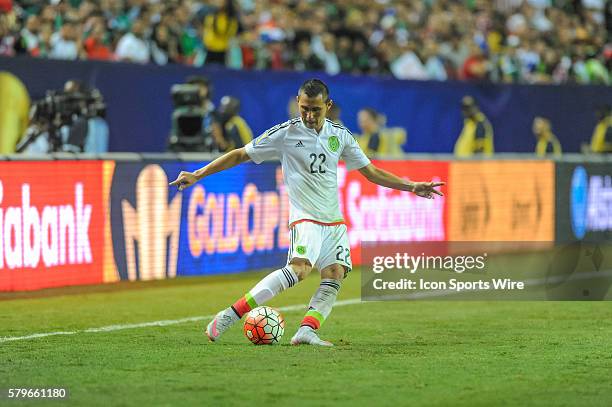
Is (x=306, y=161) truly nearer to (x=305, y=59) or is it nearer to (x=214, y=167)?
(x=214, y=167)

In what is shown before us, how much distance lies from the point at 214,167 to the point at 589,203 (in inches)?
489

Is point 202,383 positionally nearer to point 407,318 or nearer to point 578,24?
point 407,318

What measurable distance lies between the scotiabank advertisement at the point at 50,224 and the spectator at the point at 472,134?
32.4 feet

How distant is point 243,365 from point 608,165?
1383 cm

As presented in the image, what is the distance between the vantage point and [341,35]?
24.0 meters

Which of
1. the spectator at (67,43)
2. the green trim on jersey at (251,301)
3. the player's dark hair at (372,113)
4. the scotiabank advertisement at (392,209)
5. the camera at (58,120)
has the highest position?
the spectator at (67,43)

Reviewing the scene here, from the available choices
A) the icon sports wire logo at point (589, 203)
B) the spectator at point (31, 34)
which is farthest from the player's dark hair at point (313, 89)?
the icon sports wire logo at point (589, 203)

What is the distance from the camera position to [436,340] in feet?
34.6

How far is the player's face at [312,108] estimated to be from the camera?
381 inches

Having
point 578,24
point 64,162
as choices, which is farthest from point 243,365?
point 578,24

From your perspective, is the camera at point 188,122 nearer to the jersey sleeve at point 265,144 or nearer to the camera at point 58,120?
the camera at point 58,120

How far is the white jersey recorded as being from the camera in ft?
32.7

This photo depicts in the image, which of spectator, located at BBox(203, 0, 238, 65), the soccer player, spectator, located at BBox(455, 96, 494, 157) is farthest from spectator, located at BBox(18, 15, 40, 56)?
the soccer player

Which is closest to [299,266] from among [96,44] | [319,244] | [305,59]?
[319,244]
